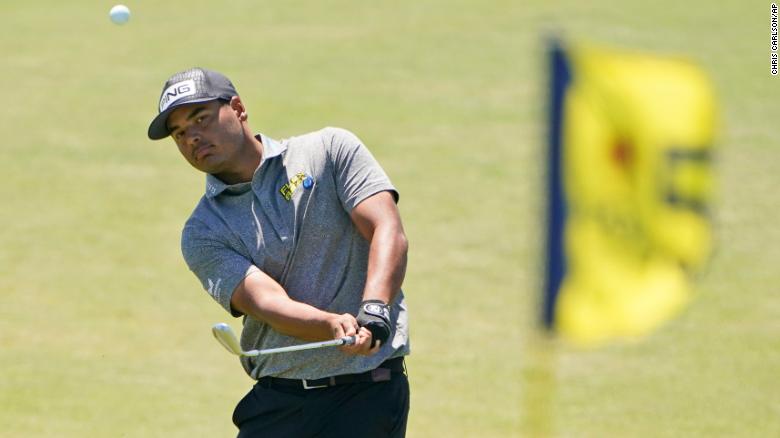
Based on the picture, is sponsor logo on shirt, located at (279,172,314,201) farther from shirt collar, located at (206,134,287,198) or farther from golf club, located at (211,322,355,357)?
golf club, located at (211,322,355,357)

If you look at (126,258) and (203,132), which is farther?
(126,258)

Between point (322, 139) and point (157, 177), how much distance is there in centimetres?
745

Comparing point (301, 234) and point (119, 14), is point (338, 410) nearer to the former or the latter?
point (301, 234)

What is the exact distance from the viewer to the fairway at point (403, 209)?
8.42 metres

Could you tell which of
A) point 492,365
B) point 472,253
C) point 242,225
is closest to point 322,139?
point 242,225

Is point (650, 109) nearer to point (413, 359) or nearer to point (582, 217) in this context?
point (582, 217)

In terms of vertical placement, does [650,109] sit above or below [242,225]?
above

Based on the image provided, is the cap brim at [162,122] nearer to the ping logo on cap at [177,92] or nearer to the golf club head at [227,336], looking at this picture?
the ping logo on cap at [177,92]

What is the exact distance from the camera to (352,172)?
A: 5031 mm

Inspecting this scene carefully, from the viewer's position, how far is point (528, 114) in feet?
44.7

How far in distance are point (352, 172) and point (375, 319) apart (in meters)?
0.63

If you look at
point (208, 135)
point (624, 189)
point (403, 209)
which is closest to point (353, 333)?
point (208, 135)

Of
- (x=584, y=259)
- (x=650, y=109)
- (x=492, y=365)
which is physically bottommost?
(x=492, y=365)

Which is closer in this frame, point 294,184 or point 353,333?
point 353,333
